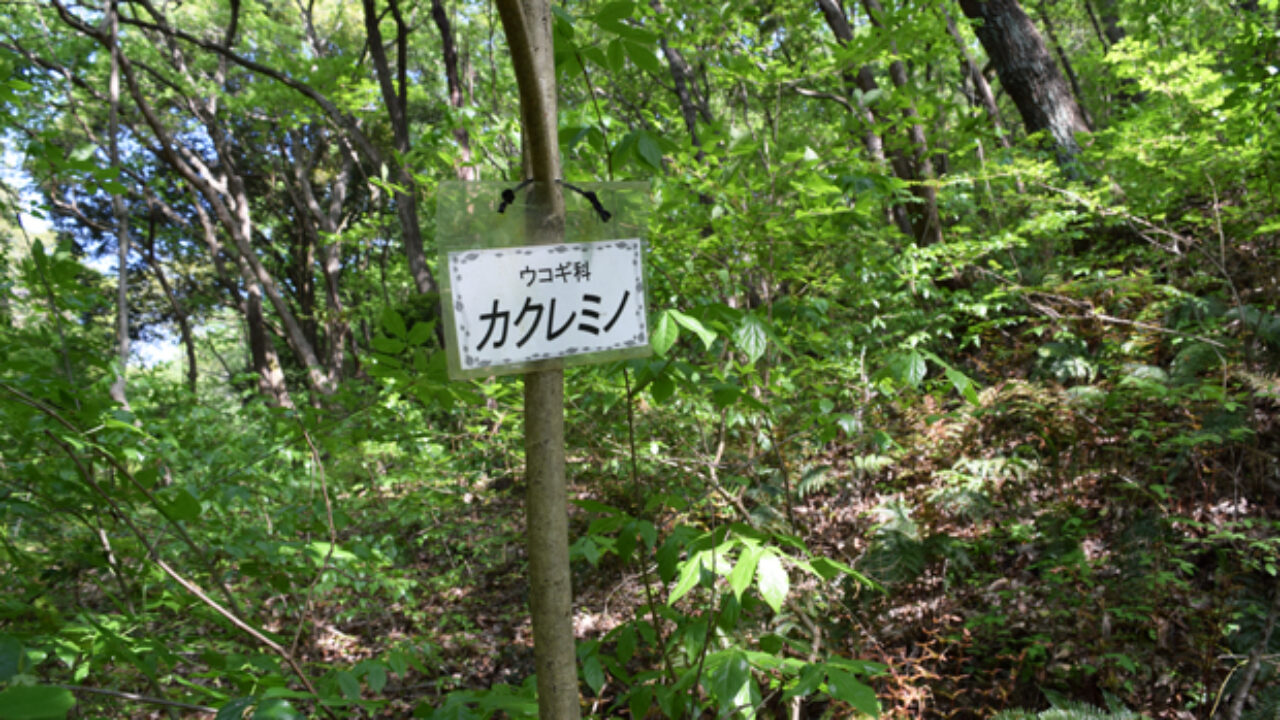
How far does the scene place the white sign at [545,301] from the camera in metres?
0.93

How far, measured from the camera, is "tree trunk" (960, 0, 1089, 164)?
5.54m

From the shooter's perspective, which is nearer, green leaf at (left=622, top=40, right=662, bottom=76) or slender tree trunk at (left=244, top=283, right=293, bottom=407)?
green leaf at (left=622, top=40, right=662, bottom=76)

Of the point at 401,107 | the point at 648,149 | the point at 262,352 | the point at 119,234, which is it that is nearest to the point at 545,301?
the point at 648,149

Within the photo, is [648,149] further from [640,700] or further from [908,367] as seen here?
[640,700]

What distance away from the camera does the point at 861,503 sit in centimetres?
369

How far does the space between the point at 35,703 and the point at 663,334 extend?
2.83ft

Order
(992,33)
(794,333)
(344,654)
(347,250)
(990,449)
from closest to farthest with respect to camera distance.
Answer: (794,333) < (990,449) < (344,654) < (992,33) < (347,250)

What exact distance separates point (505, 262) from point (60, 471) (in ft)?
7.05

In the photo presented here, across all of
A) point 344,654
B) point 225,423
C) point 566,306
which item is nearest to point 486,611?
point 344,654

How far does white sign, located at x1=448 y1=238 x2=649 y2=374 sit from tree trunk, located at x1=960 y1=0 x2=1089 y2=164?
5.97m

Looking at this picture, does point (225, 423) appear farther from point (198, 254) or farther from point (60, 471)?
point (198, 254)

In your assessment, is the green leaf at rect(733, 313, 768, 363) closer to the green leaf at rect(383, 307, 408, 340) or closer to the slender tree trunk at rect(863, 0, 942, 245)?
the green leaf at rect(383, 307, 408, 340)

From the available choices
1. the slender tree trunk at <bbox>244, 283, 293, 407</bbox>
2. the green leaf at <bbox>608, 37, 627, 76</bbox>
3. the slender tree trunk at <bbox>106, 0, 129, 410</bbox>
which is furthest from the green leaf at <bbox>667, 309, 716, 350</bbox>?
the slender tree trunk at <bbox>244, 283, 293, 407</bbox>

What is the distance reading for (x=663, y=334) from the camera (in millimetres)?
1113
